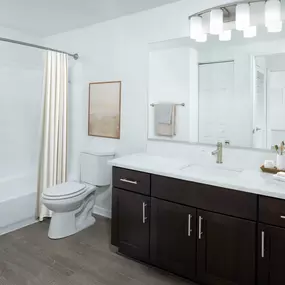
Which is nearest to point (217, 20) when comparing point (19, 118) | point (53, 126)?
point (53, 126)

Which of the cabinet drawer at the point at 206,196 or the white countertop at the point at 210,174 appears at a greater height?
the white countertop at the point at 210,174

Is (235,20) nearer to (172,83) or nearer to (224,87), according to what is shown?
(224,87)

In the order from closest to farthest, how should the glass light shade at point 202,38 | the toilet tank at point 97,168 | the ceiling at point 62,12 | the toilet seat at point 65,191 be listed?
the glass light shade at point 202,38 < the ceiling at point 62,12 < the toilet seat at point 65,191 < the toilet tank at point 97,168

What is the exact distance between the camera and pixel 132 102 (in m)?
3.03

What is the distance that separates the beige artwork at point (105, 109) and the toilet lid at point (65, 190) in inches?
26.8

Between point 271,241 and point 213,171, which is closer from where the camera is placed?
point 271,241

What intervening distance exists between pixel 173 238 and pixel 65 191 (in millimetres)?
1264

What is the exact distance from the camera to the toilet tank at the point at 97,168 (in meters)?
3.10

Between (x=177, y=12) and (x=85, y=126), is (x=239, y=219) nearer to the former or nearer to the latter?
(x=177, y=12)

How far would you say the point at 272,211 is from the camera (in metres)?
1.68

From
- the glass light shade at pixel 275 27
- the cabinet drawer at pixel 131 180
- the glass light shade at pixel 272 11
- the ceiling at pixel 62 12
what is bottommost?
the cabinet drawer at pixel 131 180

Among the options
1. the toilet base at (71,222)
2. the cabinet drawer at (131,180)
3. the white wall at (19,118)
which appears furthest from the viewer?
the white wall at (19,118)

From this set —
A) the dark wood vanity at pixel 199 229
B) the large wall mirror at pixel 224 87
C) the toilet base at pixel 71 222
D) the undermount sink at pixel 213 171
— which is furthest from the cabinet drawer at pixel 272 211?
the toilet base at pixel 71 222

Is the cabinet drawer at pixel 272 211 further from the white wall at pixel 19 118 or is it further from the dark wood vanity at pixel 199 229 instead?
the white wall at pixel 19 118
